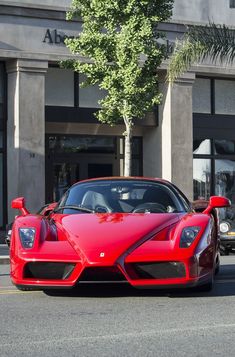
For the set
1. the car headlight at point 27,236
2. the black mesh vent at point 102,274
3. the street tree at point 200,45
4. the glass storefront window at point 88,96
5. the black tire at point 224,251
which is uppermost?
the street tree at point 200,45

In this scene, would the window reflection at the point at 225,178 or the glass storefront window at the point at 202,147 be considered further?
the window reflection at the point at 225,178

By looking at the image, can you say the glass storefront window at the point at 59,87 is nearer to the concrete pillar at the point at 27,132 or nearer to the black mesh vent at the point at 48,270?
the concrete pillar at the point at 27,132

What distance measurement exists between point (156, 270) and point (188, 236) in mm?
559

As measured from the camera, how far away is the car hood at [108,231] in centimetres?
670

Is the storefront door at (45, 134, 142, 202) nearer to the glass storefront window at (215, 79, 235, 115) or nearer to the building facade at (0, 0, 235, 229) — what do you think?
the building facade at (0, 0, 235, 229)

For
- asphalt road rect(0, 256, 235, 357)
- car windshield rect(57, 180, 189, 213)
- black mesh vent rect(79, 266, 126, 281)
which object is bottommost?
asphalt road rect(0, 256, 235, 357)

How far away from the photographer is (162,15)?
656 inches

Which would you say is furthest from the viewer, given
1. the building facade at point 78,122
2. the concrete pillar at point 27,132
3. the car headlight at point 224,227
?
the building facade at point 78,122

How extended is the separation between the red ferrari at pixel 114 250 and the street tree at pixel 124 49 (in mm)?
9029

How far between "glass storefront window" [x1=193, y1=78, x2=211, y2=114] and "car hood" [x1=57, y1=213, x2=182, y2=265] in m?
16.2

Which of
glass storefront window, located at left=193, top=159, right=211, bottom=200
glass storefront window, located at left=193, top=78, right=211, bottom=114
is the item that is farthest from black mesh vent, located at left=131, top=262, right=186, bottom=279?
glass storefront window, located at left=193, top=78, right=211, bottom=114

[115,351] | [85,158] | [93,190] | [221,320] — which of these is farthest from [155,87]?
[115,351]

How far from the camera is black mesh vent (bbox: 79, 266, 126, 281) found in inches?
263

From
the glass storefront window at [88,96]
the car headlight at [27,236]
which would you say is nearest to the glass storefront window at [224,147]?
the glass storefront window at [88,96]
